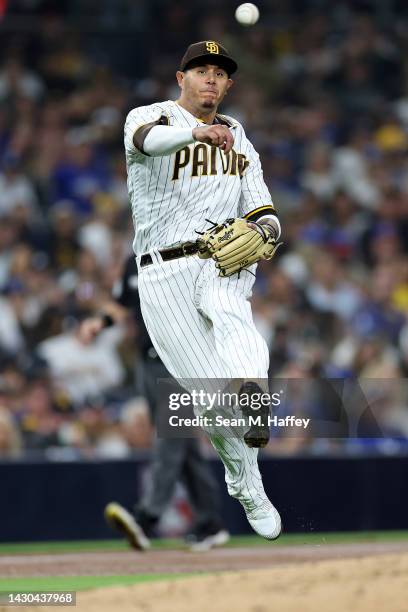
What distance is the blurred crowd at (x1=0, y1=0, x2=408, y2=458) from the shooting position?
10023 mm

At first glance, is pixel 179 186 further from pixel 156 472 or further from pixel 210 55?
pixel 156 472

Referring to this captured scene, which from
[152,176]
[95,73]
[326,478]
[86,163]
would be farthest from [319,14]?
[152,176]

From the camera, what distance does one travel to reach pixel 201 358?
562 centimetres

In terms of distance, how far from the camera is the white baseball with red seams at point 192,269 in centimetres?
555

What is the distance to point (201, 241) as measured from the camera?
5430 millimetres

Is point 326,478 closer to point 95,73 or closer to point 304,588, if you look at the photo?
point 304,588

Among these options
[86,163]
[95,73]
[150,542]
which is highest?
[95,73]

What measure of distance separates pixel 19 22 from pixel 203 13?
2.02 m

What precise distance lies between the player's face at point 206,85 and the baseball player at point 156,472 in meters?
2.69

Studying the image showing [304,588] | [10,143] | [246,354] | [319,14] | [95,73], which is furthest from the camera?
[319,14]

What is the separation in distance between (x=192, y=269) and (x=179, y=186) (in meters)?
0.36

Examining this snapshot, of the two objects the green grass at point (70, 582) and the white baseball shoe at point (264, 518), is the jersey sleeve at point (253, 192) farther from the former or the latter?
the green grass at point (70, 582)

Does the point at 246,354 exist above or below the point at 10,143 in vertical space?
below

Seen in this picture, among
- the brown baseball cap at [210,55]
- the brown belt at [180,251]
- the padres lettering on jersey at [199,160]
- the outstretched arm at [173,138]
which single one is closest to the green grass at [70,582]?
the brown belt at [180,251]
